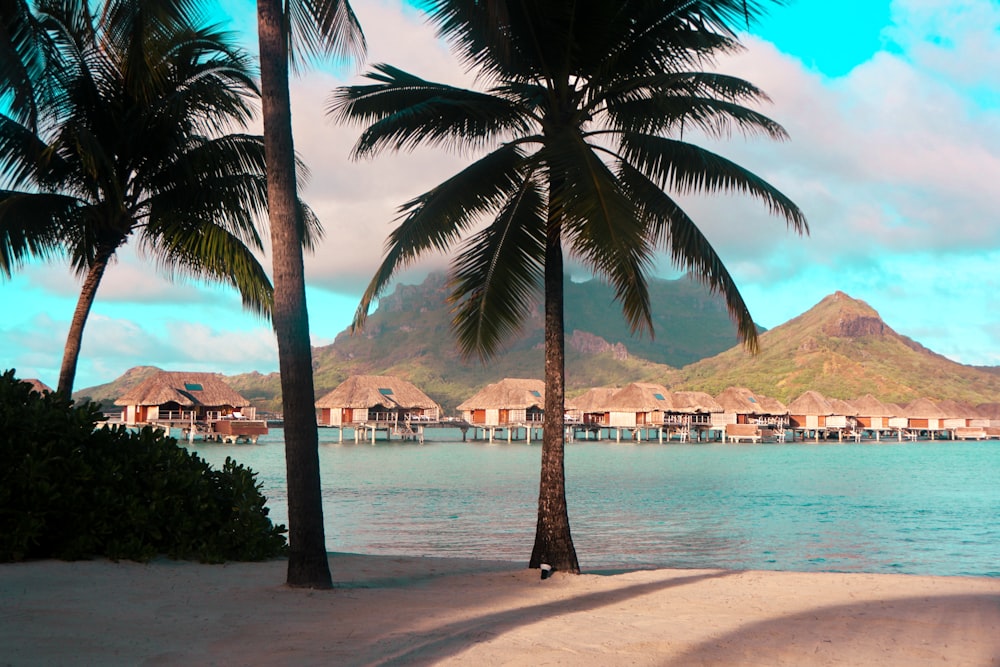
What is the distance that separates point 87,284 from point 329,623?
797 centimetres

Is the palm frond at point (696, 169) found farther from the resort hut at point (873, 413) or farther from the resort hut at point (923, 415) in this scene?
the resort hut at point (923, 415)

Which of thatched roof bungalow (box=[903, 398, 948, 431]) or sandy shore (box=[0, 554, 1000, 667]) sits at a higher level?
thatched roof bungalow (box=[903, 398, 948, 431])

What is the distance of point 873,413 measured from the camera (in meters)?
97.7

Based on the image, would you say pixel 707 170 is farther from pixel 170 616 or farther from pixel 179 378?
pixel 179 378

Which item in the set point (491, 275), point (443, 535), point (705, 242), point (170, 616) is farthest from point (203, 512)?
point (443, 535)

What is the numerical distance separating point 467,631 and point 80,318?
837 cm

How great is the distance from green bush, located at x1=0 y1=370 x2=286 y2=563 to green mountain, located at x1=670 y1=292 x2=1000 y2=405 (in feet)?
421

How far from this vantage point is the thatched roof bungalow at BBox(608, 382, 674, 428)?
79625mm

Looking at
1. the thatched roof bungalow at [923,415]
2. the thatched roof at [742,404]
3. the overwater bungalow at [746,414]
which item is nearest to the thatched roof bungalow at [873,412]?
the thatched roof bungalow at [923,415]

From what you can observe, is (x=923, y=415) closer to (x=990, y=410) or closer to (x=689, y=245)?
(x=990, y=410)

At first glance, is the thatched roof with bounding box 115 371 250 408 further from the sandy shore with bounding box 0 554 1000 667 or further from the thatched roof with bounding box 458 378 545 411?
the sandy shore with bounding box 0 554 1000 667

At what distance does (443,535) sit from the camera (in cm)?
1770

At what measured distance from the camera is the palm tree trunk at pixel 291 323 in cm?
730

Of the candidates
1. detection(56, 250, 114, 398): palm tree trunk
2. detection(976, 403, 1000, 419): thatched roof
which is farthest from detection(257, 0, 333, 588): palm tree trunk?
detection(976, 403, 1000, 419): thatched roof
